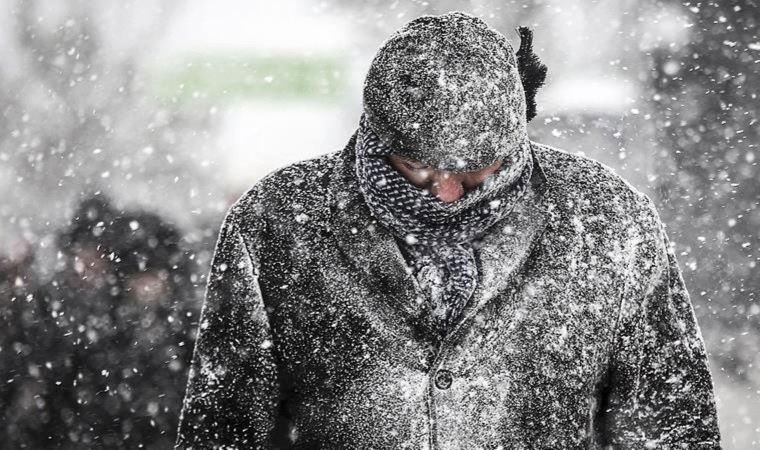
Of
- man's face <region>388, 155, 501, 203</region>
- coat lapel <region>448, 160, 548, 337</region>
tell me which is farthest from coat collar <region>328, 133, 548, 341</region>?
man's face <region>388, 155, 501, 203</region>

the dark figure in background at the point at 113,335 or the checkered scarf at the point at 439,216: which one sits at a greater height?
the dark figure in background at the point at 113,335

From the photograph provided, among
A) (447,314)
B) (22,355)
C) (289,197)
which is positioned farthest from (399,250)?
(22,355)

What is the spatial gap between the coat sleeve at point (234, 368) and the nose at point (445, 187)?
0.46 m

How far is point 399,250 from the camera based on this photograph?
2.00 m

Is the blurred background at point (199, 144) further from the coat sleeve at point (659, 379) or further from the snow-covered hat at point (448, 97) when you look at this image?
the snow-covered hat at point (448, 97)

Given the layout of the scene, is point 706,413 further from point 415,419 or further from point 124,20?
point 124,20

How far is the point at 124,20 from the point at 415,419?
759 cm

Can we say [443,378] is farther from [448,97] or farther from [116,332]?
[116,332]

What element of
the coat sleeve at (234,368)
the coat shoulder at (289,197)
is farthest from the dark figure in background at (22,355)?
the coat shoulder at (289,197)

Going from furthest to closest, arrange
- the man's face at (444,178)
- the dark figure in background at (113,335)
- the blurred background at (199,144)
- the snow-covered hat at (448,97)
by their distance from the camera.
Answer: the blurred background at (199,144) < the dark figure in background at (113,335) < the man's face at (444,178) < the snow-covered hat at (448,97)

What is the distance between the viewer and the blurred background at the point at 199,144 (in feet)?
24.7

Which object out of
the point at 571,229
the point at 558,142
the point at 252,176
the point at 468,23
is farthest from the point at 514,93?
the point at 252,176

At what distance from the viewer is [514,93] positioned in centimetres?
182

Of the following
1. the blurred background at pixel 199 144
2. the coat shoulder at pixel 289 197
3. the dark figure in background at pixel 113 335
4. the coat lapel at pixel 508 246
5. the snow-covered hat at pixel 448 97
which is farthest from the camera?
the blurred background at pixel 199 144
